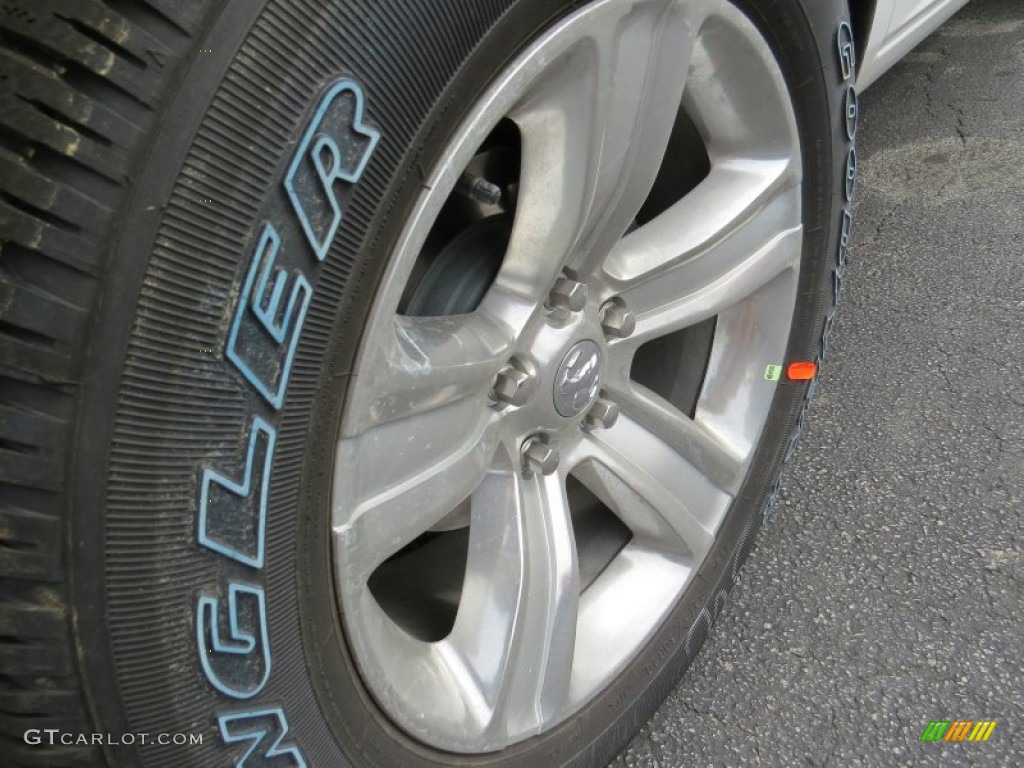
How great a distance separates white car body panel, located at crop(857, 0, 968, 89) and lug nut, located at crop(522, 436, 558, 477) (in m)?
1.13

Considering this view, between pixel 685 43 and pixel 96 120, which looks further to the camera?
pixel 685 43

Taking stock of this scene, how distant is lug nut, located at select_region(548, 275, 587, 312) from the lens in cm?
122

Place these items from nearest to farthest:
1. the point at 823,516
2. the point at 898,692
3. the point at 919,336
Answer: the point at 898,692
the point at 823,516
the point at 919,336

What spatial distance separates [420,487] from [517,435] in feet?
0.72

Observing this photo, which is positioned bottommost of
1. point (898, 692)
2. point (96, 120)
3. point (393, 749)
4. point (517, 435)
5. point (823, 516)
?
point (898, 692)

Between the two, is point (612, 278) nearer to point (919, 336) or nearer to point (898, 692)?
point (898, 692)

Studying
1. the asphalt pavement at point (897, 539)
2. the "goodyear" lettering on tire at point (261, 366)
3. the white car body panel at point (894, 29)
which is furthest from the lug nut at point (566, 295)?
the white car body panel at point (894, 29)

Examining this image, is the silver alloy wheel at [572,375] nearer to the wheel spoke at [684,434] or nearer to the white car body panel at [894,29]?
the wheel spoke at [684,434]

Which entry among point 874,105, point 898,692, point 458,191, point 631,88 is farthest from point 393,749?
point 874,105

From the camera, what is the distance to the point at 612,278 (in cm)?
131

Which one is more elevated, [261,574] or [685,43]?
[685,43]

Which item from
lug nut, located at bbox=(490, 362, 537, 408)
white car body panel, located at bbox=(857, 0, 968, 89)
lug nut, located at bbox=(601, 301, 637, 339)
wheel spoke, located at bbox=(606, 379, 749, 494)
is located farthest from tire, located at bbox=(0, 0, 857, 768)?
white car body panel, located at bbox=(857, 0, 968, 89)

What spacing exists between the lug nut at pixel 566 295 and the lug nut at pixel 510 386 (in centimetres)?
11

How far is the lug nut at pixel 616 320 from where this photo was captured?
132 centimetres
